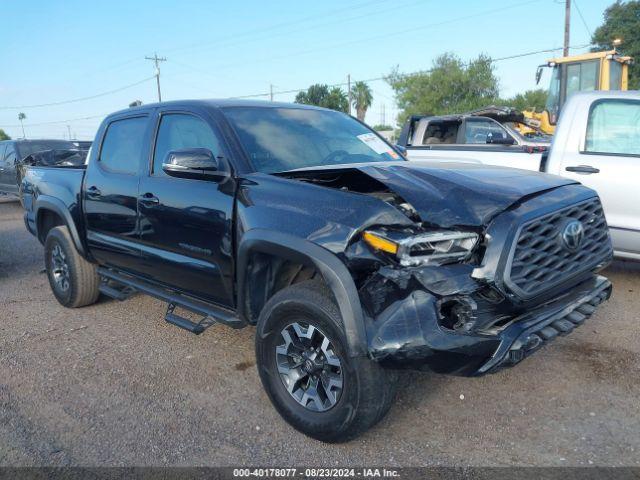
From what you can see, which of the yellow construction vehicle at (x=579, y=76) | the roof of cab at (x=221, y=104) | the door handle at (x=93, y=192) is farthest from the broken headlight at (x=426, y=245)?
the yellow construction vehicle at (x=579, y=76)

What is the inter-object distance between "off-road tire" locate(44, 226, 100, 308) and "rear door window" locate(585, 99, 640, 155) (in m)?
4.93

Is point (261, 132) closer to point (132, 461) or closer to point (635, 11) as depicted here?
point (132, 461)

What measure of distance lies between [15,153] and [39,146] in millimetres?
603

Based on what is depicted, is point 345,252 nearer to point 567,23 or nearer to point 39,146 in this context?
point 39,146

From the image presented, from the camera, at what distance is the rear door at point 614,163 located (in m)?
5.07

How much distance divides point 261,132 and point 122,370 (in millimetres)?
1971

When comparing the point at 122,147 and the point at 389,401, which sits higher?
the point at 122,147

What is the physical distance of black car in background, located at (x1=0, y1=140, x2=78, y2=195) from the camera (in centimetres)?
1420

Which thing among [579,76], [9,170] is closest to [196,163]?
[579,76]

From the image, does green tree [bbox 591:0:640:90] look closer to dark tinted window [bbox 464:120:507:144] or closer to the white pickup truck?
dark tinted window [bbox 464:120:507:144]

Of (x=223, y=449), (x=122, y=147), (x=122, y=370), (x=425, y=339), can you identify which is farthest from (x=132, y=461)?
(x=122, y=147)

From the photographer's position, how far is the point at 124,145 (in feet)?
15.3

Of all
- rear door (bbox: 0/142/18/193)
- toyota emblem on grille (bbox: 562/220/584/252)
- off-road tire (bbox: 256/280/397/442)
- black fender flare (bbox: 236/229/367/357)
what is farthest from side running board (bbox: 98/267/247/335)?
rear door (bbox: 0/142/18/193)

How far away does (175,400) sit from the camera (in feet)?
11.6
